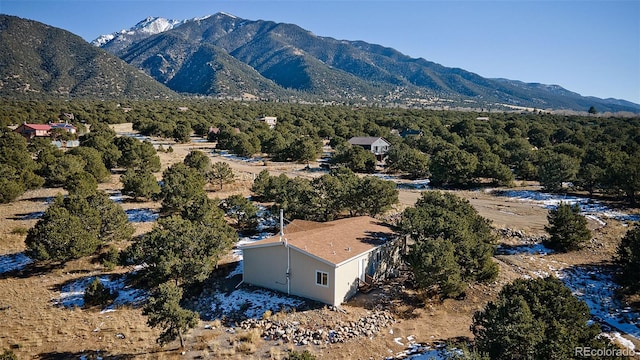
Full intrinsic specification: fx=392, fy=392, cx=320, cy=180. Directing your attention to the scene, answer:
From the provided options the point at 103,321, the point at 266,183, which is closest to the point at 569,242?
the point at 266,183

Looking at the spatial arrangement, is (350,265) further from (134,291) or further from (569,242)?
(569,242)

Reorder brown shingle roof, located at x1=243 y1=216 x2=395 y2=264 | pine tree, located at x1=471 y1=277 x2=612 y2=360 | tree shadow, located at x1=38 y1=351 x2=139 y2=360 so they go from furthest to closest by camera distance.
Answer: brown shingle roof, located at x1=243 y1=216 x2=395 y2=264, tree shadow, located at x1=38 y1=351 x2=139 y2=360, pine tree, located at x1=471 y1=277 x2=612 y2=360

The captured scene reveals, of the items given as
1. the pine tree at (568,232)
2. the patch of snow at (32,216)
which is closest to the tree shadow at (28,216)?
the patch of snow at (32,216)

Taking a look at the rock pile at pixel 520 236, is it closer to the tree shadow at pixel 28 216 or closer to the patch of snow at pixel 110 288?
the patch of snow at pixel 110 288

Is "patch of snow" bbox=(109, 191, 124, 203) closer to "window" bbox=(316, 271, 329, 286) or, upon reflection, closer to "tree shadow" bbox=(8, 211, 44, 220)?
"tree shadow" bbox=(8, 211, 44, 220)

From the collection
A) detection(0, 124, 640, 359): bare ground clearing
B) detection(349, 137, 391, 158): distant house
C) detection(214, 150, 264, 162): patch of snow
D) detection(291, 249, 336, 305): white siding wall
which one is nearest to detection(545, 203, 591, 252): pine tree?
detection(0, 124, 640, 359): bare ground clearing
